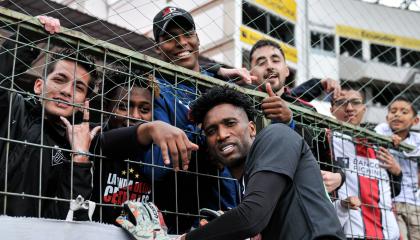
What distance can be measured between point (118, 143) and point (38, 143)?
0.32 m

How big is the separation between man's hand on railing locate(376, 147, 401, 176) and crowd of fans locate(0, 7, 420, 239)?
53 cm

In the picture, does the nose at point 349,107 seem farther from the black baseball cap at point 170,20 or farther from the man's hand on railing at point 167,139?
the man's hand on railing at point 167,139

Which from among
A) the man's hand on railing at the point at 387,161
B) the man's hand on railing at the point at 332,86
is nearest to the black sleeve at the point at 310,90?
the man's hand on railing at the point at 332,86

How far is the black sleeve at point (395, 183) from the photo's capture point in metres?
3.78

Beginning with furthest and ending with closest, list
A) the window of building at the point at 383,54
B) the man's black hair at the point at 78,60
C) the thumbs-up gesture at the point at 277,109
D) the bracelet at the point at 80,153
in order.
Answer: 1. the window of building at the point at 383,54
2. the thumbs-up gesture at the point at 277,109
3. the man's black hair at the point at 78,60
4. the bracelet at the point at 80,153

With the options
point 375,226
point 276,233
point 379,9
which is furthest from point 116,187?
point 379,9

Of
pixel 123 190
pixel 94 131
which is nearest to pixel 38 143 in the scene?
pixel 94 131

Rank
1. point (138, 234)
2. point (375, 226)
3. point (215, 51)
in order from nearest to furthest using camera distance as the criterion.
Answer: point (138, 234), point (375, 226), point (215, 51)

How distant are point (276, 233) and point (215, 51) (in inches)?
347

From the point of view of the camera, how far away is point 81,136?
221 centimetres

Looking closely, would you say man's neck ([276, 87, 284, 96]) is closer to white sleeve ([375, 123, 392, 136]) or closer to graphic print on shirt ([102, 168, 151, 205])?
graphic print on shirt ([102, 168, 151, 205])

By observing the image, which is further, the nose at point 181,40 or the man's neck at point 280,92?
the man's neck at point 280,92

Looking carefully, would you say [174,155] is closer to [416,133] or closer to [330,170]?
[330,170]

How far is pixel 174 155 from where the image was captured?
216cm
